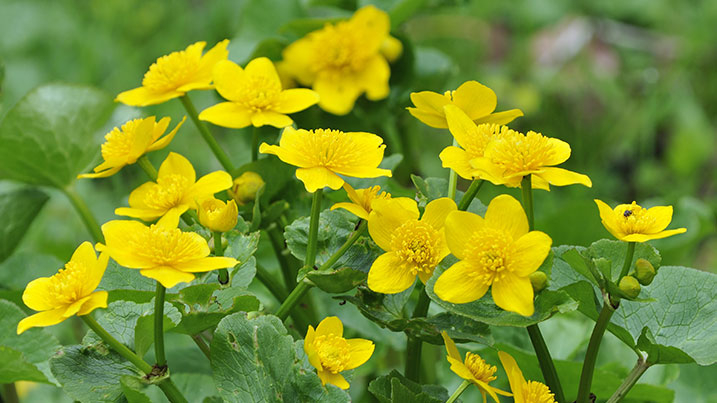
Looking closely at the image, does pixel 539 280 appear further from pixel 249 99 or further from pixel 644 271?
pixel 249 99

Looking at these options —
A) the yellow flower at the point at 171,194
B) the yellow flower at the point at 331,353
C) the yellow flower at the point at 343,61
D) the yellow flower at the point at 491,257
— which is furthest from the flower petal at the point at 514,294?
the yellow flower at the point at 343,61

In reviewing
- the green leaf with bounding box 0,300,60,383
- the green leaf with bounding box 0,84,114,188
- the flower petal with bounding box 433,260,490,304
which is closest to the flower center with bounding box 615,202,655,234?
the flower petal with bounding box 433,260,490,304

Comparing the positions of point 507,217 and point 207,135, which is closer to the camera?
point 507,217

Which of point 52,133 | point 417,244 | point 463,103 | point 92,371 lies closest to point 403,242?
point 417,244

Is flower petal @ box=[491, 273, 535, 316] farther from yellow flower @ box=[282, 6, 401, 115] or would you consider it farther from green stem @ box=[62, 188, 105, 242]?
yellow flower @ box=[282, 6, 401, 115]

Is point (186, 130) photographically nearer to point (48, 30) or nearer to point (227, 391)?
point (48, 30)
